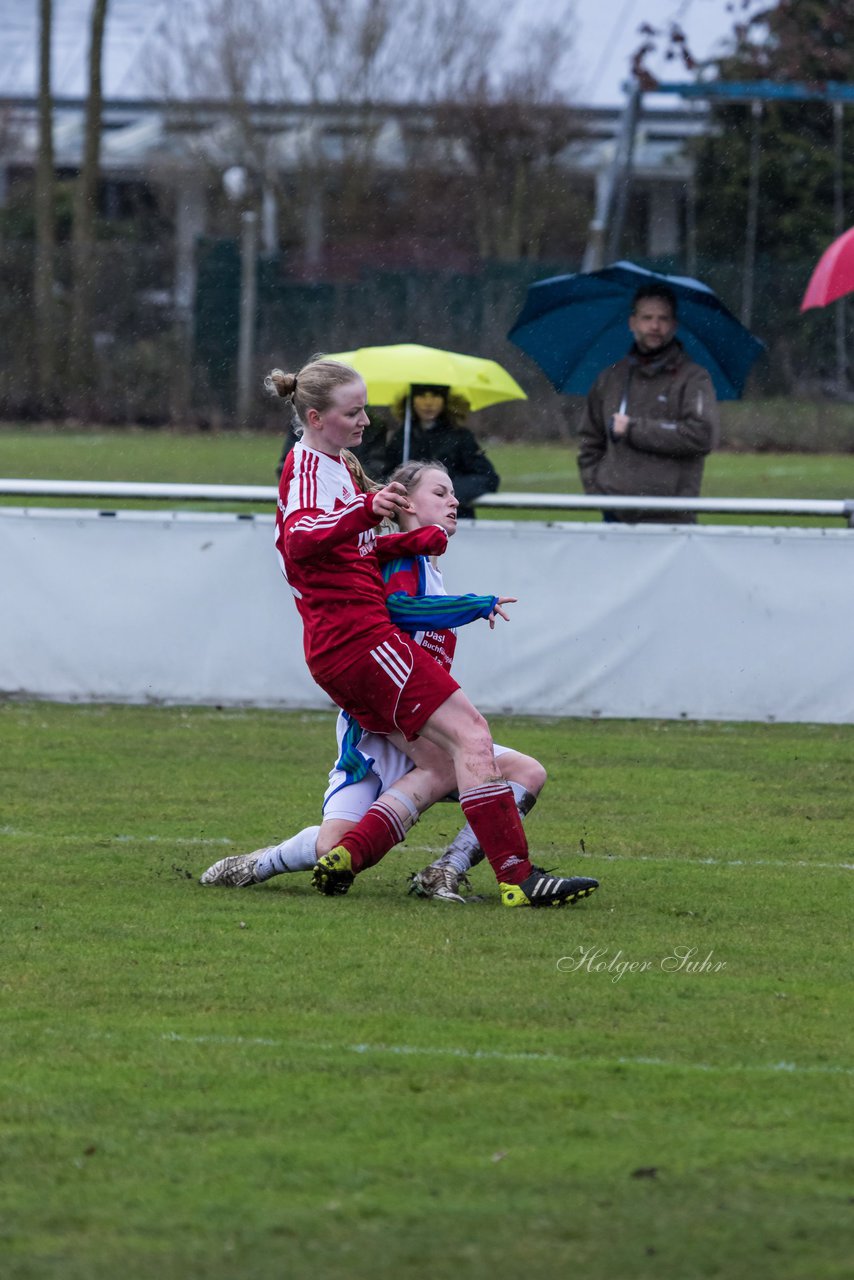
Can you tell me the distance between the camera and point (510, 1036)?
4727 mm

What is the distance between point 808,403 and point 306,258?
25.2ft

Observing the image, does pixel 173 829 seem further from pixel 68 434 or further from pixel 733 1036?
pixel 68 434

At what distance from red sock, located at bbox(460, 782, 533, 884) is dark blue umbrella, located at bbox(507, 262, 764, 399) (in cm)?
601

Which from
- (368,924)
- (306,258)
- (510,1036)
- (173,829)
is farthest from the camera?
(306,258)

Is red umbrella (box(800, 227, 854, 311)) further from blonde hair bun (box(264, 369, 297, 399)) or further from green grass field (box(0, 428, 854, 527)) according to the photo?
blonde hair bun (box(264, 369, 297, 399))

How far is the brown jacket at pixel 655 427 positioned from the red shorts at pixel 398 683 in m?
5.23

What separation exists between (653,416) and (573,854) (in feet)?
14.9

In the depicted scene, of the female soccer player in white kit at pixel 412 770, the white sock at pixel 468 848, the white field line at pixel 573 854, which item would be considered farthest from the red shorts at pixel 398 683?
the white field line at pixel 573 854

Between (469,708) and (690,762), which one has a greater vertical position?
(469,708)

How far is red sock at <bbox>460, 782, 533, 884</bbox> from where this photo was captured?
6176mm

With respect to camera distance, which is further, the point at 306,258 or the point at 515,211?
the point at 515,211

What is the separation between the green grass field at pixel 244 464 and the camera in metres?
16.6

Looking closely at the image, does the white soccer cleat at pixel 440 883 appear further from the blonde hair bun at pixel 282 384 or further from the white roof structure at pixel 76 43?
the white roof structure at pixel 76 43

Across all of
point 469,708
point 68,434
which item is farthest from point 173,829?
point 68,434
